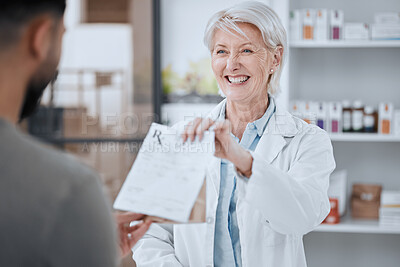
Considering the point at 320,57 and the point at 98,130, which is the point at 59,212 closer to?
the point at 320,57

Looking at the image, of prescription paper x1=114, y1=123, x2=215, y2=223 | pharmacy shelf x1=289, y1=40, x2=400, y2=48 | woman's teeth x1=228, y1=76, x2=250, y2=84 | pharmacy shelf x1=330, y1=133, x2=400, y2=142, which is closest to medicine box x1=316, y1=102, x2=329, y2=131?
pharmacy shelf x1=330, y1=133, x2=400, y2=142

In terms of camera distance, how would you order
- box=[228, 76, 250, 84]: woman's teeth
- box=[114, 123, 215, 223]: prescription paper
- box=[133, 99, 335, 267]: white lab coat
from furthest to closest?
box=[228, 76, 250, 84]: woman's teeth → box=[133, 99, 335, 267]: white lab coat → box=[114, 123, 215, 223]: prescription paper

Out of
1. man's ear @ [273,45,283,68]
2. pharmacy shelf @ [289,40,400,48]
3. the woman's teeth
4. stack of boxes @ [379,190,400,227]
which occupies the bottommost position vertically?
stack of boxes @ [379,190,400,227]

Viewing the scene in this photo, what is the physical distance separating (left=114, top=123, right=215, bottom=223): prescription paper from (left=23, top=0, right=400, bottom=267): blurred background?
1865mm

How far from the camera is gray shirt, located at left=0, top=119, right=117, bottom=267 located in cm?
62

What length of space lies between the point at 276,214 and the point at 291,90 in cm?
186

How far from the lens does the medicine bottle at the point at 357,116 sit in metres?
3.00

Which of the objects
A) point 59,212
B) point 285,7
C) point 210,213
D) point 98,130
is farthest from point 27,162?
point 98,130

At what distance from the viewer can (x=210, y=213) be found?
1.54 meters

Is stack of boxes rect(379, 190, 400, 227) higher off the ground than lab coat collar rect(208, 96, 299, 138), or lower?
lower

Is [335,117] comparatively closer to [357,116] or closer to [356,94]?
[357,116]

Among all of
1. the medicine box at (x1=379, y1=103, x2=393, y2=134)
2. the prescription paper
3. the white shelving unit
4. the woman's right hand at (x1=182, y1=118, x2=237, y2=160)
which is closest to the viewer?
the prescription paper

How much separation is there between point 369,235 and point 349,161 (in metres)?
0.51

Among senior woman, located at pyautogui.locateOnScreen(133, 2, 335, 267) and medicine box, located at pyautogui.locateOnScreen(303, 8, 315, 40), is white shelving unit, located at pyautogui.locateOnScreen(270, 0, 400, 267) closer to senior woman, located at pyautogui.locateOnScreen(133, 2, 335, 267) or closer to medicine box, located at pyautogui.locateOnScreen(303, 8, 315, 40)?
medicine box, located at pyautogui.locateOnScreen(303, 8, 315, 40)
